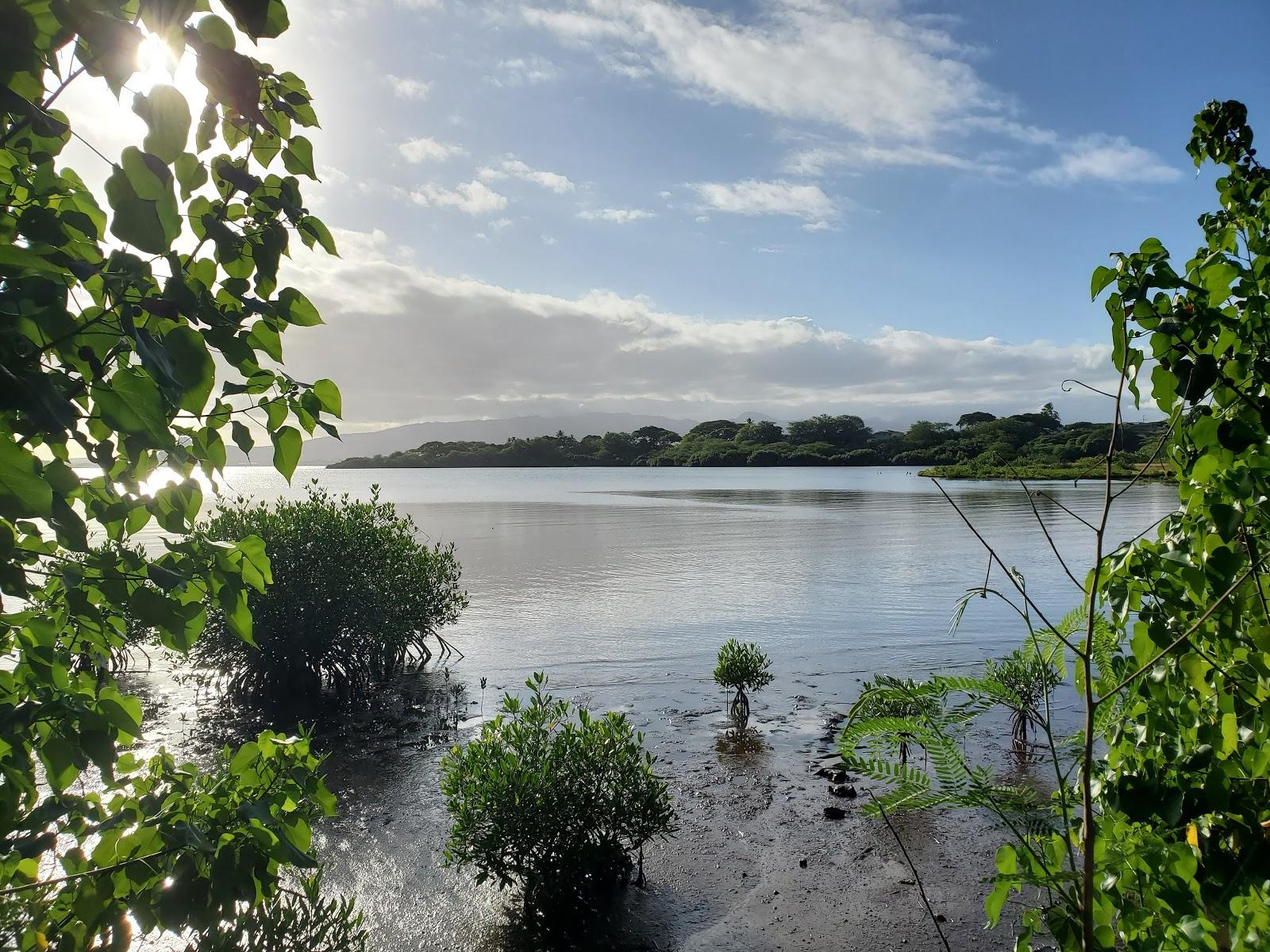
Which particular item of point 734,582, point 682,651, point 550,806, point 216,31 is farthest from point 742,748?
point 734,582

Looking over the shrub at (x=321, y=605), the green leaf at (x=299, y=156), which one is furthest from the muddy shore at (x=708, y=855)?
the green leaf at (x=299, y=156)

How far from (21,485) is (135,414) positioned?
0.22 m

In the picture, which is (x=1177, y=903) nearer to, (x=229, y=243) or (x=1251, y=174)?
(x=1251, y=174)

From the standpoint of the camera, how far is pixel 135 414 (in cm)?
138

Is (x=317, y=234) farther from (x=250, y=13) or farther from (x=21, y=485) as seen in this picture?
(x=21, y=485)

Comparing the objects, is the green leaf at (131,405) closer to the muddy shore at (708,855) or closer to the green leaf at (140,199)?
the green leaf at (140,199)

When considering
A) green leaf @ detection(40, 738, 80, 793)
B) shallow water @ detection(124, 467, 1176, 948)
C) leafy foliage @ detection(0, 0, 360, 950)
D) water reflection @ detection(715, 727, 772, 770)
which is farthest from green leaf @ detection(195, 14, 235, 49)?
water reflection @ detection(715, 727, 772, 770)

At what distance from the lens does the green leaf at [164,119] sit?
1.33 metres

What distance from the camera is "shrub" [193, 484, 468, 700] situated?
49.9 ft

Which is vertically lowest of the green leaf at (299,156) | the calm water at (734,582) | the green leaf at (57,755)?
the calm water at (734,582)

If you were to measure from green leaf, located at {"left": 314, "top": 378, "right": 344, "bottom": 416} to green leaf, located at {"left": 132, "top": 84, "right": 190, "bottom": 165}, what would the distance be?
0.68 m

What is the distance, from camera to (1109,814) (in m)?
2.65

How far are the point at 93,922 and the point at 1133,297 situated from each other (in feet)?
10.5

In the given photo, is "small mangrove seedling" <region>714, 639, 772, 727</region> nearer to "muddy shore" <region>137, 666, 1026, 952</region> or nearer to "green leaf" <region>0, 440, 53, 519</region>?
"muddy shore" <region>137, 666, 1026, 952</region>
